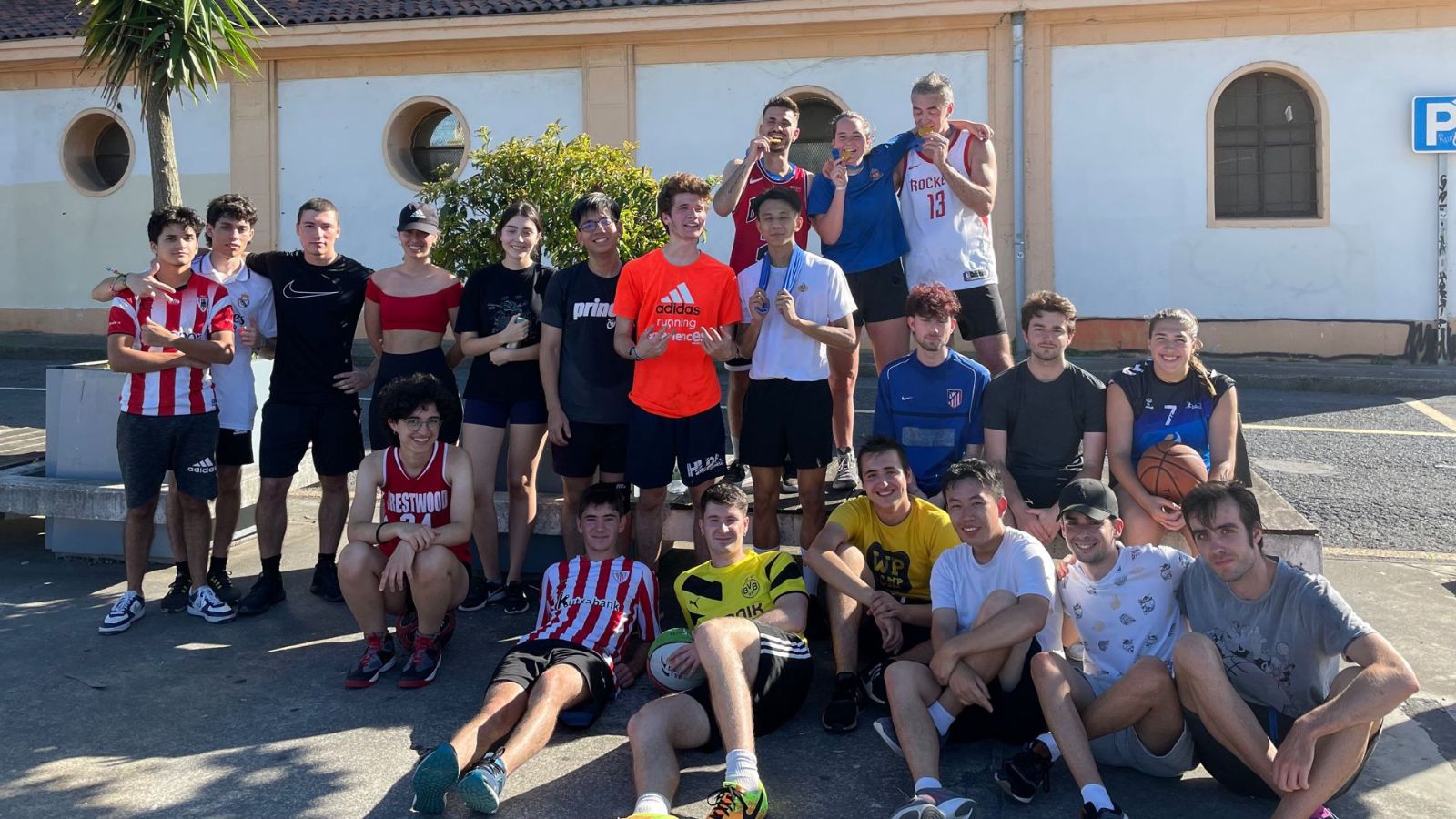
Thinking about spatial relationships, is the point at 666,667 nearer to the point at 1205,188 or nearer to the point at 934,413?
the point at 934,413

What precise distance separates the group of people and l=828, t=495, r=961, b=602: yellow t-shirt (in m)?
0.01

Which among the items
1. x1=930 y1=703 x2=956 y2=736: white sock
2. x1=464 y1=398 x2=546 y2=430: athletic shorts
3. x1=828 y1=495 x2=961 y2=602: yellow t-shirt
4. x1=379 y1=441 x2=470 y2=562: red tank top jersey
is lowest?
x1=930 y1=703 x2=956 y2=736: white sock

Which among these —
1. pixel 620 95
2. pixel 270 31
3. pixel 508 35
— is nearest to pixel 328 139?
pixel 270 31

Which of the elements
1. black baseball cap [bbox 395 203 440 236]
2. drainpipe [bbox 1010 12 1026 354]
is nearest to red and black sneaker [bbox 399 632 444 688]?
black baseball cap [bbox 395 203 440 236]

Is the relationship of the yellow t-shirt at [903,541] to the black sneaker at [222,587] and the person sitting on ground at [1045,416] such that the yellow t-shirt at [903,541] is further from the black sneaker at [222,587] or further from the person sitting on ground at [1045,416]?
the black sneaker at [222,587]

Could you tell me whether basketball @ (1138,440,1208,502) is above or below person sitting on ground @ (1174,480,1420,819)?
above

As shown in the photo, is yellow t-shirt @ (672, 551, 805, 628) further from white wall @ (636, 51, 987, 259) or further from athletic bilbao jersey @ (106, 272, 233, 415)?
white wall @ (636, 51, 987, 259)

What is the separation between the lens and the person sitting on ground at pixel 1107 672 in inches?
158

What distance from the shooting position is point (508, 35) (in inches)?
663

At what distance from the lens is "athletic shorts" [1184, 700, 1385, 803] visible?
12.9ft

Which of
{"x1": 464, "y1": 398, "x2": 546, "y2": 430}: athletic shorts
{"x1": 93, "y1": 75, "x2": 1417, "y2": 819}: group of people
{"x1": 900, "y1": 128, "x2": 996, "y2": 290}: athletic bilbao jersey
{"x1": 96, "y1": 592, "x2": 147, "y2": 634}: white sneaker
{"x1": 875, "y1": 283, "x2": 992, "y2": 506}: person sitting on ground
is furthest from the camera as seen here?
{"x1": 900, "y1": 128, "x2": 996, "y2": 290}: athletic bilbao jersey

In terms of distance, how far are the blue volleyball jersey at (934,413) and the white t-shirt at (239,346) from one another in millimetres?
3149

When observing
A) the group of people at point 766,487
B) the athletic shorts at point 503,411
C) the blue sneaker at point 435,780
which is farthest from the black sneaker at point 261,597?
the blue sneaker at point 435,780

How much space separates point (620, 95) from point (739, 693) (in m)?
13.9
